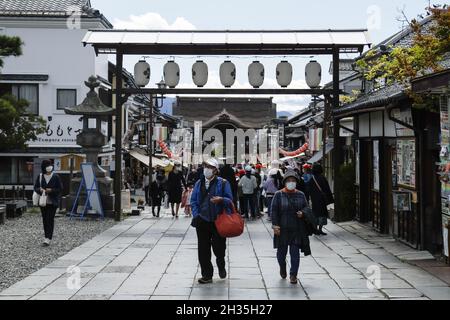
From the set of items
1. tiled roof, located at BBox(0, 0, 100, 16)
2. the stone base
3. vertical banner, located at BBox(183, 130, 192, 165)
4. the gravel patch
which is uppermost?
tiled roof, located at BBox(0, 0, 100, 16)

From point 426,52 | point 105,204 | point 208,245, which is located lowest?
point 208,245

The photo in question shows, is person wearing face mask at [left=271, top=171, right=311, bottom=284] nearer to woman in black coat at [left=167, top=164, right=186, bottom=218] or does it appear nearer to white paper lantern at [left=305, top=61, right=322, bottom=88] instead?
white paper lantern at [left=305, top=61, right=322, bottom=88]

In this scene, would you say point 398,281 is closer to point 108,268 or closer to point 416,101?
point 416,101

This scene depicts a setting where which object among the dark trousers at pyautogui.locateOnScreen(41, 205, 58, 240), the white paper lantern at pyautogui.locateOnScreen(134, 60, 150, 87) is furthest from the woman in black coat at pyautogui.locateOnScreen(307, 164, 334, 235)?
the white paper lantern at pyautogui.locateOnScreen(134, 60, 150, 87)

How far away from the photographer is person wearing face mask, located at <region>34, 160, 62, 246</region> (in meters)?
13.9

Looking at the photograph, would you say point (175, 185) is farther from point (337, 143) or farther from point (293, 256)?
point (293, 256)

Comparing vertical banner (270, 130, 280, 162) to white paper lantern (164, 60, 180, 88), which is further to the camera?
vertical banner (270, 130, 280, 162)

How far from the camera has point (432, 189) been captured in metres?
12.7

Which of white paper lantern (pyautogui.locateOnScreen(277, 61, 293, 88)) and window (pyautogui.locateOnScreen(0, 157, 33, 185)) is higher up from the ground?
white paper lantern (pyautogui.locateOnScreen(277, 61, 293, 88))

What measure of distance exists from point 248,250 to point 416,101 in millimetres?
4801

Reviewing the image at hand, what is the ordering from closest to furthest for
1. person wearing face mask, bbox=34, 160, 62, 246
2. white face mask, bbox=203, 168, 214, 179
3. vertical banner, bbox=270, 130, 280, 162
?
white face mask, bbox=203, 168, 214, 179 → person wearing face mask, bbox=34, 160, 62, 246 → vertical banner, bbox=270, 130, 280, 162

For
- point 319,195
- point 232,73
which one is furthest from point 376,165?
point 232,73

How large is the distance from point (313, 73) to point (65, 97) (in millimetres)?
17192

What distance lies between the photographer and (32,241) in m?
15.0
